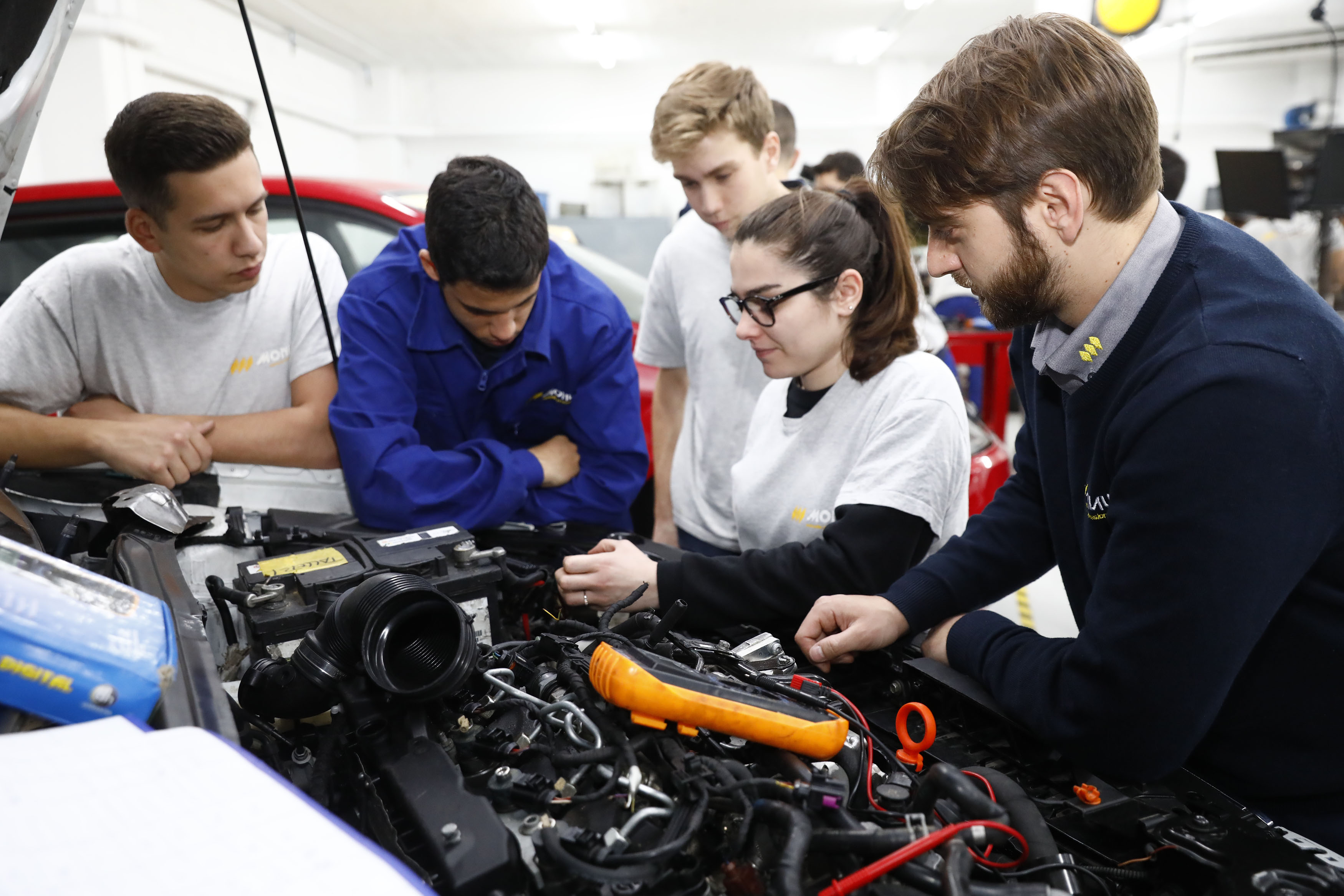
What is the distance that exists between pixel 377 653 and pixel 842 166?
141 inches

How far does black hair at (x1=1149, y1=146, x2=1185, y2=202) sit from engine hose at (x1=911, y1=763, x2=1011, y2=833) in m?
2.45

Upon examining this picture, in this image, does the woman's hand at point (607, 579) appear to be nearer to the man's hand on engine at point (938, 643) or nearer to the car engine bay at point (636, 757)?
the car engine bay at point (636, 757)

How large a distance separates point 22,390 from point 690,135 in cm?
159

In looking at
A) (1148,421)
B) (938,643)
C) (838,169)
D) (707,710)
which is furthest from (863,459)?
(838,169)

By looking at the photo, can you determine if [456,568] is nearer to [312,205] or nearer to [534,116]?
[312,205]

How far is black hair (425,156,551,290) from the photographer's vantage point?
1.63 meters

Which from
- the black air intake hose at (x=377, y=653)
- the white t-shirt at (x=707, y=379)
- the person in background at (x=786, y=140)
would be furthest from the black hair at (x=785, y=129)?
the black air intake hose at (x=377, y=653)

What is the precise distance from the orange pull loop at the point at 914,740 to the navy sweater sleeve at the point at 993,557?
27cm

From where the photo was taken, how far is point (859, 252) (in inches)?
61.6

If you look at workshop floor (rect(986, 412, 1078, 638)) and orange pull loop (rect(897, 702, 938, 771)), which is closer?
orange pull loop (rect(897, 702, 938, 771))

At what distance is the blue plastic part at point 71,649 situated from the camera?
2.25 ft

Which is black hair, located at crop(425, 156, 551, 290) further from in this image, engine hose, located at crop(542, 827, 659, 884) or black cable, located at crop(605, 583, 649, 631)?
engine hose, located at crop(542, 827, 659, 884)

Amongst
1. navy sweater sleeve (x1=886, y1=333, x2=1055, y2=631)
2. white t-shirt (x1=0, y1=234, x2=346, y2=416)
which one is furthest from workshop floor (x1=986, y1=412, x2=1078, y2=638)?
white t-shirt (x1=0, y1=234, x2=346, y2=416)

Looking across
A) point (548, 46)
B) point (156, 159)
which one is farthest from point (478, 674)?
point (548, 46)
